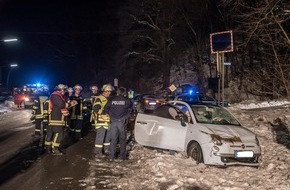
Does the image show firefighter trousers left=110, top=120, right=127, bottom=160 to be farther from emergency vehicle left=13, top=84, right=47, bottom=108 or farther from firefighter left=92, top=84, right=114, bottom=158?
emergency vehicle left=13, top=84, right=47, bottom=108

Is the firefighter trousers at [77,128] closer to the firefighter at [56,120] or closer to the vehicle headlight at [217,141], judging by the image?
the firefighter at [56,120]

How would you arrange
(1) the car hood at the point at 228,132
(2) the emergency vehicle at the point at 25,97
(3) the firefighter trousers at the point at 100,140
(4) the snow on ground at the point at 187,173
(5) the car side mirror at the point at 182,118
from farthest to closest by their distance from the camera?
(2) the emergency vehicle at the point at 25,97, (3) the firefighter trousers at the point at 100,140, (5) the car side mirror at the point at 182,118, (1) the car hood at the point at 228,132, (4) the snow on ground at the point at 187,173

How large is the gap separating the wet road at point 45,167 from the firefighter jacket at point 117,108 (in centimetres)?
128

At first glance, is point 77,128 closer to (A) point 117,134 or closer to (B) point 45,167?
(A) point 117,134

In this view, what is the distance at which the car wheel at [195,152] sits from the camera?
9945mm

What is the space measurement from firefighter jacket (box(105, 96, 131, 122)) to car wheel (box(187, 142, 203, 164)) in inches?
75.3

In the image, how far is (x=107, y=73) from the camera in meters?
61.8

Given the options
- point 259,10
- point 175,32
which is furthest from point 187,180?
point 175,32

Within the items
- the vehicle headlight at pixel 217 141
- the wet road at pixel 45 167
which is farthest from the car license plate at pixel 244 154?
the wet road at pixel 45 167

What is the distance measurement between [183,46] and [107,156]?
120ft

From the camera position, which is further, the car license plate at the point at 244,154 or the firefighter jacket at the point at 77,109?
the firefighter jacket at the point at 77,109

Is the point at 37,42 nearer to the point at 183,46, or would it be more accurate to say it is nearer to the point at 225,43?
the point at 183,46

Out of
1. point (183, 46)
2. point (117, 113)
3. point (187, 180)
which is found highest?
point (183, 46)

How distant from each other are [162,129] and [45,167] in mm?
3248
